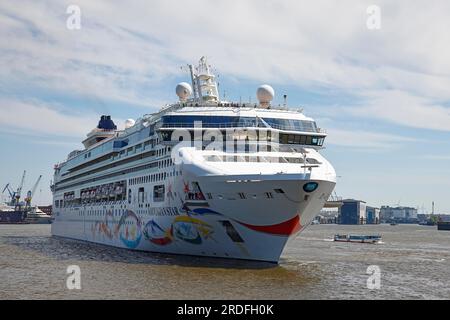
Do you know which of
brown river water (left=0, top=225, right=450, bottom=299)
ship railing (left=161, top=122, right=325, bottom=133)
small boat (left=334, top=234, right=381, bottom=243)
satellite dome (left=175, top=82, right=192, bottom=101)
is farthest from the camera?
small boat (left=334, top=234, right=381, bottom=243)

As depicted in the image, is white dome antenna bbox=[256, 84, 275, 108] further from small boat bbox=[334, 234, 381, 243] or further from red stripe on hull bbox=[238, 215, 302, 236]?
small boat bbox=[334, 234, 381, 243]

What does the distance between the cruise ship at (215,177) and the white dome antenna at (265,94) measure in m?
0.09

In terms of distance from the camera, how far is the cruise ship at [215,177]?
35969 mm

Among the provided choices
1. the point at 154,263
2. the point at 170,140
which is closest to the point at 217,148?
the point at 170,140

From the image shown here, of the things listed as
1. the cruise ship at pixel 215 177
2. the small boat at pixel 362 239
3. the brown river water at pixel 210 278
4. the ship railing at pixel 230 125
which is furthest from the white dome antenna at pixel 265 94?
the small boat at pixel 362 239

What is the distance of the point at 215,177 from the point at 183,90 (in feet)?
61.3

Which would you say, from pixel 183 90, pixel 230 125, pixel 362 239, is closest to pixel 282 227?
pixel 230 125

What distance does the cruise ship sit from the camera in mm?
35969

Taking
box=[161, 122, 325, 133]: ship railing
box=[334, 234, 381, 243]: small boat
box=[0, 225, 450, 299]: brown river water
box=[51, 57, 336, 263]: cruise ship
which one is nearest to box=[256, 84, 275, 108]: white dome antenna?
box=[51, 57, 336, 263]: cruise ship

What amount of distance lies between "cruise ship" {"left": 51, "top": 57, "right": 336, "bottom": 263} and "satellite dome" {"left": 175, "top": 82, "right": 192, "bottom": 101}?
95mm

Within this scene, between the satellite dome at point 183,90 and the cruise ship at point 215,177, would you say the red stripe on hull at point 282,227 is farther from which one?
the satellite dome at point 183,90

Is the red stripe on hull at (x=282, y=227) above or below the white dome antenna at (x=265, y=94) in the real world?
below

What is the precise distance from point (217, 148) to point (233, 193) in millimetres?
5675

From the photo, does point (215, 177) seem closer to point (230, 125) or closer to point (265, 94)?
point (230, 125)
